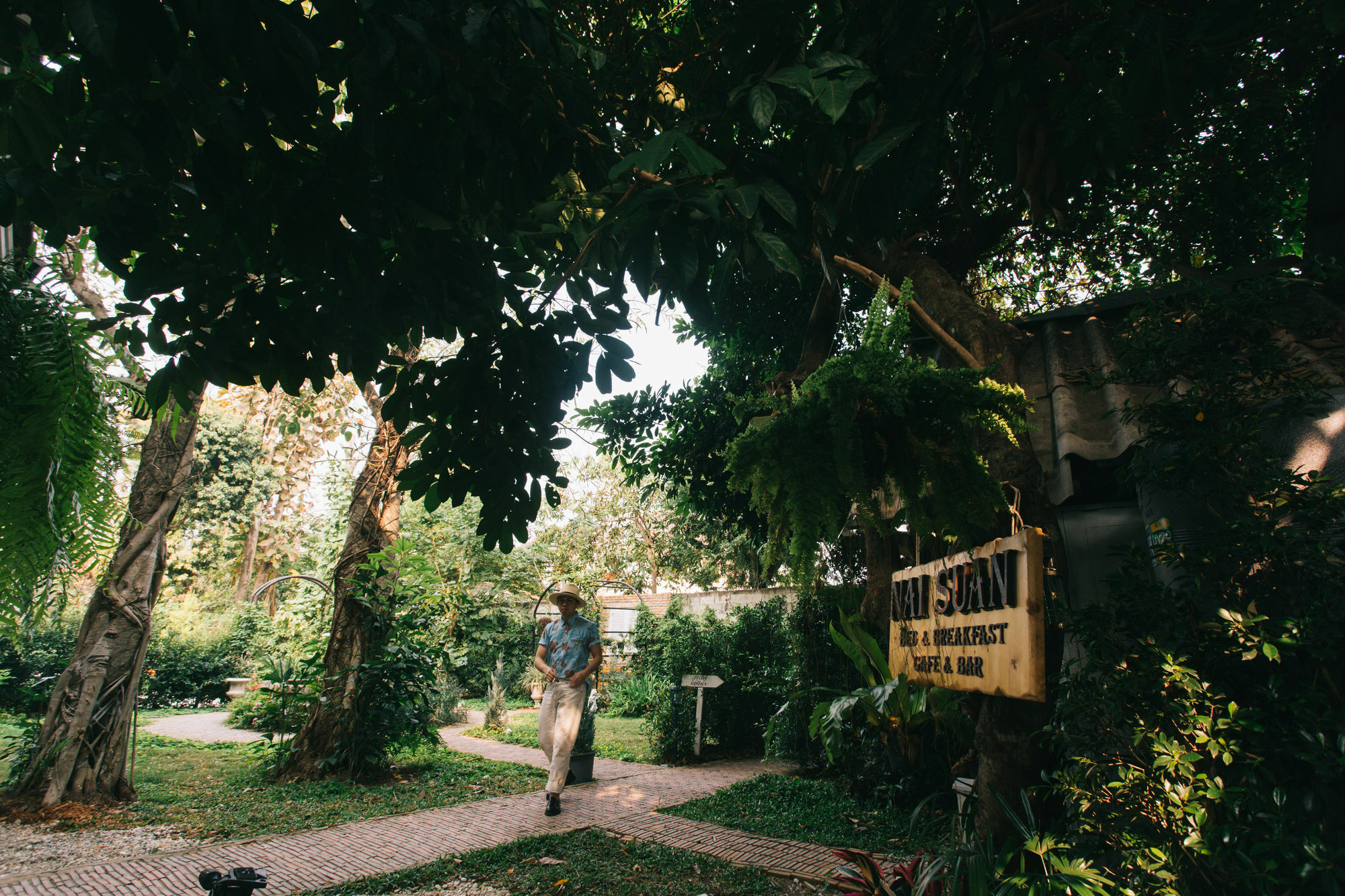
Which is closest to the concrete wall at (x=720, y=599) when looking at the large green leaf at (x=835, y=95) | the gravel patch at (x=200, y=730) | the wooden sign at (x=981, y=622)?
the gravel patch at (x=200, y=730)

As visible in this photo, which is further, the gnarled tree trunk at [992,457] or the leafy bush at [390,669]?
the leafy bush at [390,669]

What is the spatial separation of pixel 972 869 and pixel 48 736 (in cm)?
676

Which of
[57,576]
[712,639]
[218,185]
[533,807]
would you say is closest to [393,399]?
[218,185]

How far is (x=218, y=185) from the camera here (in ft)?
7.86

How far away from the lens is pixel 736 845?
480cm

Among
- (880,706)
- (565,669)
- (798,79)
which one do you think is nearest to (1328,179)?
(798,79)

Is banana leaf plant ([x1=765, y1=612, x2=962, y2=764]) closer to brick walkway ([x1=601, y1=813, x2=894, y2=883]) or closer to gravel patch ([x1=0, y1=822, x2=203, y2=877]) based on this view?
brick walkway ([x1=601, y1=813, x2=894, y2=883])

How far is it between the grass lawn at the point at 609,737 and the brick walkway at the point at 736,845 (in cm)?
279

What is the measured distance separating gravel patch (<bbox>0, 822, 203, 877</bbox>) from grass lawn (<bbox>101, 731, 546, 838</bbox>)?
0.21 metres

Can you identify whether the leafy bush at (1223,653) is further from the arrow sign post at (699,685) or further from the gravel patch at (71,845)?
the arrow sign post at (699,685)

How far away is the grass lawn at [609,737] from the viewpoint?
898cm

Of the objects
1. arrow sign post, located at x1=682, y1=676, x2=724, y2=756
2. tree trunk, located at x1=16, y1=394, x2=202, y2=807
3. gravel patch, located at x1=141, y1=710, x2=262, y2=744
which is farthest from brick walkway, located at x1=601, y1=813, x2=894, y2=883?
gravel patch, located at x1=141, y1=710, x2=262, y2=744

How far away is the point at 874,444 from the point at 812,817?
452 cm

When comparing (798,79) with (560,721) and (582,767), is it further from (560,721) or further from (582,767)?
(582,767)
